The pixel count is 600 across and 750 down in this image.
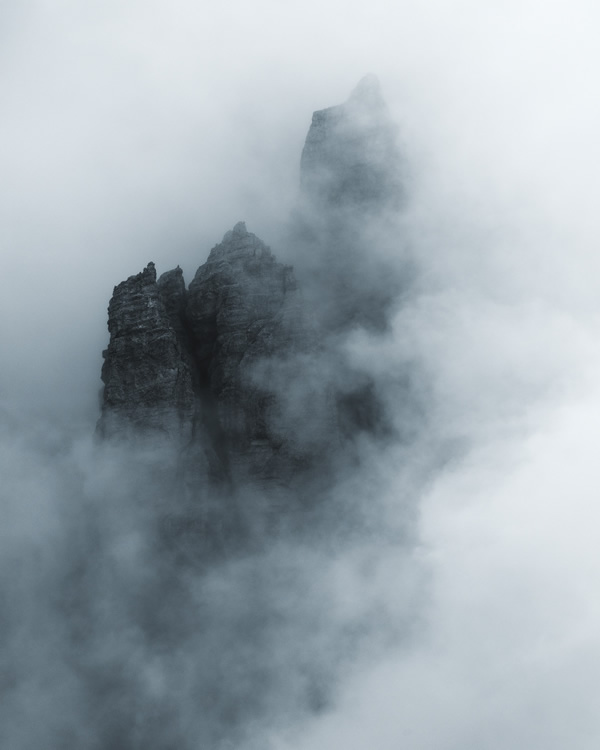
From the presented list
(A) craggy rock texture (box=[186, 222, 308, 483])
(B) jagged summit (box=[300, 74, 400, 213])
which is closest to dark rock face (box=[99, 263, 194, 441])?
(A) craggy rock texture (box=[186, 222, 308, 483])

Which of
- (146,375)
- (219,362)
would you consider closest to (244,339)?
(219,362)

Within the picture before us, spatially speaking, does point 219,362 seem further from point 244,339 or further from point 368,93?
point 368,93

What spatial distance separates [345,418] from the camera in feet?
249

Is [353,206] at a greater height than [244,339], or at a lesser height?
greater

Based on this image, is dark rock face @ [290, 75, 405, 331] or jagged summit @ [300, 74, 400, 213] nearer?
dark rock face @ [290, 75, 405, 331]

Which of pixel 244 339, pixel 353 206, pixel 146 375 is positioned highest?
pixel 353 206

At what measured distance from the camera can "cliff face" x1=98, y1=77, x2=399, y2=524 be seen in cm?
7000

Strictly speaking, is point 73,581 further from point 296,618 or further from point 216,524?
point 296,618

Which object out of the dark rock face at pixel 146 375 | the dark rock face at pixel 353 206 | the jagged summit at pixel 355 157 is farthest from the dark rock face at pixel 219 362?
the jagged summit at pixel 355 157

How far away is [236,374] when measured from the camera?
2822 inches

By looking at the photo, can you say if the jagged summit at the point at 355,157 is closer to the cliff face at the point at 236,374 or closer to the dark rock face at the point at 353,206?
the dark rock face at the point at 353,206

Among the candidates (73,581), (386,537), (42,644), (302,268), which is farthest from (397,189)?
(42,644)

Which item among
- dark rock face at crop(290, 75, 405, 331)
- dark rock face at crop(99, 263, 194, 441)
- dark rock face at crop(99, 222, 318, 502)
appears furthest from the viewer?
dark rock face at crop(290, 75, 405, 331)

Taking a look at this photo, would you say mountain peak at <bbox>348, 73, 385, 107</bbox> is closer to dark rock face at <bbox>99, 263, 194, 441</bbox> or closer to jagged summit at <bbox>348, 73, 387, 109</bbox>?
jagged summit at <bbox>348, 73, 387, 109</bbox>
